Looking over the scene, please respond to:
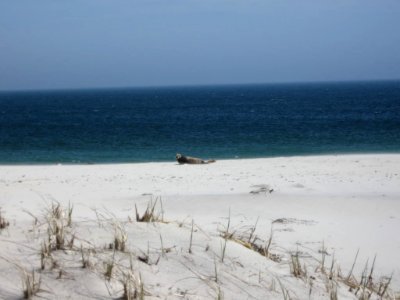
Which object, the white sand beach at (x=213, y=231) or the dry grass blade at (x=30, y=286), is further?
the white sand beach at (x=213, y=231)

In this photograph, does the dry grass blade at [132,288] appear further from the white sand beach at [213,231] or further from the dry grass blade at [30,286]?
the dry grass blade at [30,286]

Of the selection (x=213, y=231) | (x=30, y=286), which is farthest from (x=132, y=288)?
(x=213, y=231)

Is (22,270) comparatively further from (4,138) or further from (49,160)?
(4,138)

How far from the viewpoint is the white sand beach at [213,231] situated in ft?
10.6

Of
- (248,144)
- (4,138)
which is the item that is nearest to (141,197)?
(248,144)

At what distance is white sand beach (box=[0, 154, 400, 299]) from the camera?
10.6ft

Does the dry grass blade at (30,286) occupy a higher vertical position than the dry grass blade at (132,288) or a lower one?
higher

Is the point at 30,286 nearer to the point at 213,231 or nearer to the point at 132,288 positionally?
the point at 132,288

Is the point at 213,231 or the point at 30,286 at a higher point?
the point at 30,286

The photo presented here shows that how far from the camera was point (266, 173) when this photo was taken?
14.5m

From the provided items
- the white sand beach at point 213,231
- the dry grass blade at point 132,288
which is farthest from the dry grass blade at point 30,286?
the dry grass blade at point 132,288

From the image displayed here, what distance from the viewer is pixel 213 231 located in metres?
5.73

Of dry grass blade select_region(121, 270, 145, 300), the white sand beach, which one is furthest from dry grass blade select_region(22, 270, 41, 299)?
dry grass blade select_region(121, 270, 145, 300)

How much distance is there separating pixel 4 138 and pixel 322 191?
97.2 feet
